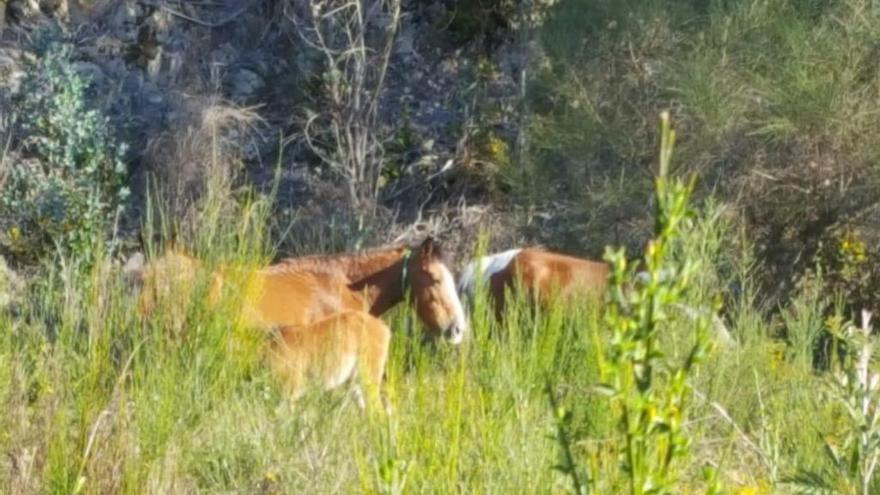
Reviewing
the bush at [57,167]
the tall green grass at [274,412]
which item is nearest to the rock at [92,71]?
the bush at [57,167]

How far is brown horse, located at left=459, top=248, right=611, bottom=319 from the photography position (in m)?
12.8

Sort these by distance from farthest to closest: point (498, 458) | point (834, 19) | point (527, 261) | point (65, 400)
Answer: point (834, 19) → point (527, 261) → point (65, 400) → point (498, 458)

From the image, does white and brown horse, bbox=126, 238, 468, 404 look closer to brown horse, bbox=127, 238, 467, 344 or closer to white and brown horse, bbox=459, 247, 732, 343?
brown horse, bbox=127, 238, 467, 344

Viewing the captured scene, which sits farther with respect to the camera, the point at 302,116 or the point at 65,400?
the point at 302,116

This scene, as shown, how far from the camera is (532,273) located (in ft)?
44.4

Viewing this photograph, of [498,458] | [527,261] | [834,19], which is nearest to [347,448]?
[498,458]

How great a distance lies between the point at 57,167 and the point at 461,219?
13.4 feet

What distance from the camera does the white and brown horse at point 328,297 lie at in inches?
322

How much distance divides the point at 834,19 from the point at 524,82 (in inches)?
157

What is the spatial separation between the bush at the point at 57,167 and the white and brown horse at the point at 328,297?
528cm

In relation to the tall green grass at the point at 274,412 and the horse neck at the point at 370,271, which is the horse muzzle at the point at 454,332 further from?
the tall green grass at the point at 274,412

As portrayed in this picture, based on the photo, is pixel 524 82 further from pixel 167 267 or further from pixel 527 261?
pixel 167 267

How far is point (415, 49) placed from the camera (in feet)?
72.1

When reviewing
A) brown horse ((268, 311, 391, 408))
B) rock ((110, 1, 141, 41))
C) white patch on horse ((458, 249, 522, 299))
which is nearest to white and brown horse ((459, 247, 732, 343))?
white patch on horse ((458, 249, 522, 299))
